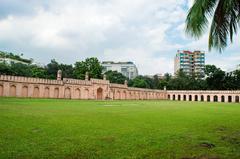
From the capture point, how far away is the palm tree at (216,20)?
600 cm

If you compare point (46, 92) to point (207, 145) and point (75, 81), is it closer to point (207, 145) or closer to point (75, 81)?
point (75, 81)

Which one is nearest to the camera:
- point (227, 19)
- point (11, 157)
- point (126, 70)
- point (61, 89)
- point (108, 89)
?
point (11, 157)

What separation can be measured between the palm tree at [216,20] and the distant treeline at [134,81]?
41.5 meters

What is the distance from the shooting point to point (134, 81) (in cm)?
6656

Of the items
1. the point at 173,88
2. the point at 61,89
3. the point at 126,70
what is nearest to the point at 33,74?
the point at 61,89

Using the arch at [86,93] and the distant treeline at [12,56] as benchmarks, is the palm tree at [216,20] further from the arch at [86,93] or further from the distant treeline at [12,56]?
the distant treeline at [12,56]

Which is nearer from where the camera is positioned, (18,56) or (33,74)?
(33,74)

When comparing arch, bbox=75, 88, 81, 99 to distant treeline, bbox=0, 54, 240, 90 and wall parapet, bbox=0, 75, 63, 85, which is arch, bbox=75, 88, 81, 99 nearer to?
wall parapet, bbox=0, 75, 63, 85

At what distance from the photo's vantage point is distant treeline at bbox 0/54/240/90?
4823 centimetres

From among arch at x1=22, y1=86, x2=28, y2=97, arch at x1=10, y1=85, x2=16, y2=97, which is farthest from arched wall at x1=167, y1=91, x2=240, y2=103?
arch at x1=10, y1=85, x2=16, y2=97

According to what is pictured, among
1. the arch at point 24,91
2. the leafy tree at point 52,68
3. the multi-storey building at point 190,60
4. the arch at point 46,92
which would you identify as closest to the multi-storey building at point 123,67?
the multi-storey building at point 190,60

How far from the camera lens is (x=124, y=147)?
4742mm

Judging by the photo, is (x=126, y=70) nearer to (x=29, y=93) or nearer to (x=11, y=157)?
(x=29, y=93)

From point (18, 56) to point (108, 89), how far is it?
43.7m
